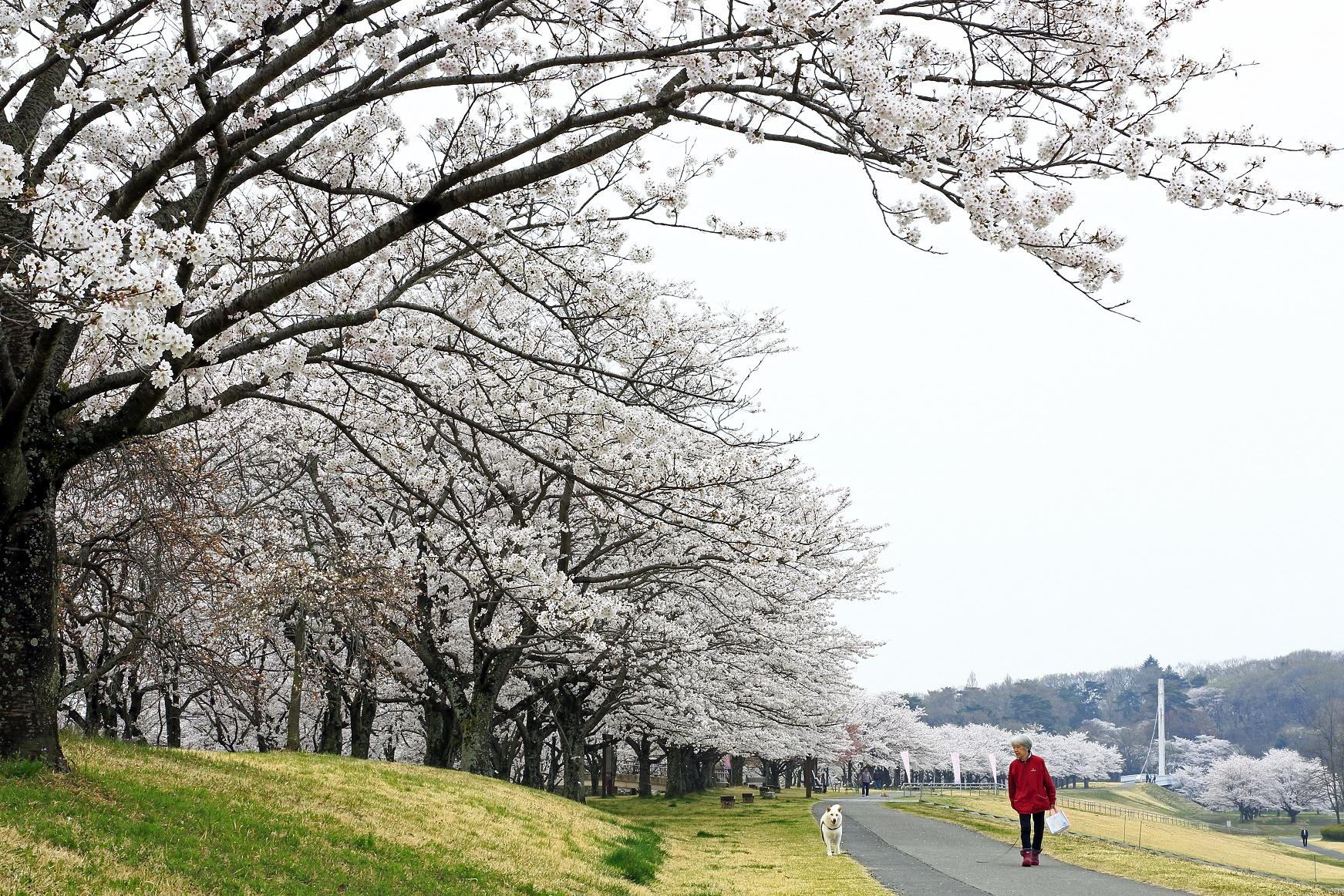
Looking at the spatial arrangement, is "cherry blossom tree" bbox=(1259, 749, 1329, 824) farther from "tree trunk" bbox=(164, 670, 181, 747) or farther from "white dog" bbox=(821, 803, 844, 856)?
"tree trunk" bbox=(164, 670, 181, 747)

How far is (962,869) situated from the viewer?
39.3 ft

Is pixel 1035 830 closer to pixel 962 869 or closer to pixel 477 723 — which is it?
pixel 962 869

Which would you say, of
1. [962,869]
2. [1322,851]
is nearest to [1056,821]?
[962,869]

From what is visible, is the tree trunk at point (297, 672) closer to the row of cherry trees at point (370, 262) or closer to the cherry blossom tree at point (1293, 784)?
the row of cherry trees at point (370, 262)

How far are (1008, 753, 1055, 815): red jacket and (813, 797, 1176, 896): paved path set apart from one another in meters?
0.78

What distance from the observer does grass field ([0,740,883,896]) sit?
578cm

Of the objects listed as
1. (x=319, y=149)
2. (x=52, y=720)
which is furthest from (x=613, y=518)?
(x=52, y=720)

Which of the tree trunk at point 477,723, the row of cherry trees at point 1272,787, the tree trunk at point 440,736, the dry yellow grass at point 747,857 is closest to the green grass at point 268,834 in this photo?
the dry yellow grass at point 747,857

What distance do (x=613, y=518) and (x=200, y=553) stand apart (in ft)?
16.1

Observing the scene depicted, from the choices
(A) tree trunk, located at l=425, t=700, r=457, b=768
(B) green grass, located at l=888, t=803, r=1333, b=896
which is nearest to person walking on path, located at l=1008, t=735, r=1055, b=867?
(B) green grass, located at l=888, t=803, r=1333, b=896

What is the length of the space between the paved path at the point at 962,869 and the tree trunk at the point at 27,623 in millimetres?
8395

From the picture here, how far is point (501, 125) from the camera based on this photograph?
875cm

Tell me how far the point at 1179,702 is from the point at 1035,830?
501 ft

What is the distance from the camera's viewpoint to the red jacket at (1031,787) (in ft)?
33.7
